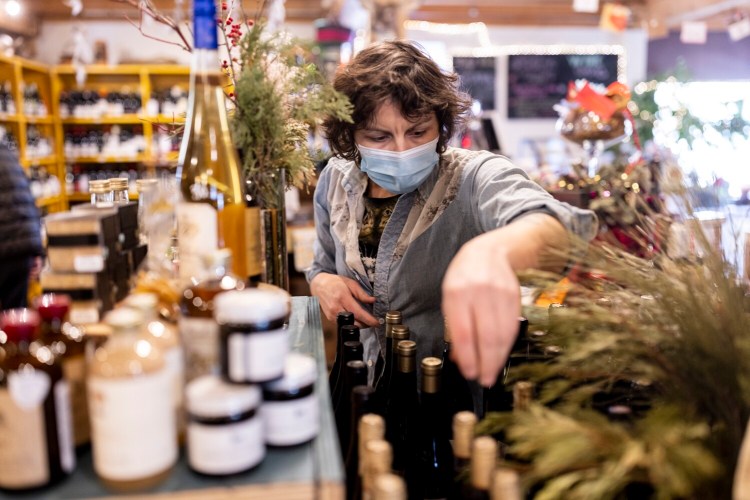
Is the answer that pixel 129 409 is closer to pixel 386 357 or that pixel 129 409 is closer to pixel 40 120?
pixel 386 357

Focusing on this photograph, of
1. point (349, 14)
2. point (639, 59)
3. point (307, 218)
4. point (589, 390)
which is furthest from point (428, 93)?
point (639, 59)

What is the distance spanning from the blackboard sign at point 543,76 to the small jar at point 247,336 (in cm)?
604

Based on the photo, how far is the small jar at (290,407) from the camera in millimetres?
620

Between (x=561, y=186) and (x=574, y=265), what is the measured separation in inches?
61.8

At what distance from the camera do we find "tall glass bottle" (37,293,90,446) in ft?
1.98

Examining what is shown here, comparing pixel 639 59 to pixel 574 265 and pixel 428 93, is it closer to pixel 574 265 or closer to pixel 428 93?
pixel 428 93

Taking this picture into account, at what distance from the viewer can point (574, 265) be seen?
834 mm

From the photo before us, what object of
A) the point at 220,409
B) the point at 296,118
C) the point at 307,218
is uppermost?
the point at 296,118

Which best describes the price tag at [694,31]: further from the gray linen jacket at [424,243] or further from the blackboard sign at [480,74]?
the gray linen jacket at [424,243]

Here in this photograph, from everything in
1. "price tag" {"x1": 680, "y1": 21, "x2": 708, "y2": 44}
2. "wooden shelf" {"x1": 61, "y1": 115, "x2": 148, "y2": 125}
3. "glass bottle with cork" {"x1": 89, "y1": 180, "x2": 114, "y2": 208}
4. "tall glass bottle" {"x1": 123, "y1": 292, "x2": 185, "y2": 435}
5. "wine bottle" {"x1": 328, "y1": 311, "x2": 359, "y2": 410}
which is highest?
"price tag" {"x1": 680, "y1": 21, "x2": 708, "y2": 44}

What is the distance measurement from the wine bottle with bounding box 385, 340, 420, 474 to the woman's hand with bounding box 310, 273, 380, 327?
18cm

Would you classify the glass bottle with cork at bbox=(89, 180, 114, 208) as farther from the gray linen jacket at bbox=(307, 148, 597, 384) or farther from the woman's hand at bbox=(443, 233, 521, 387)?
the woman's hand at bbox=(443, 233, 521, 387)

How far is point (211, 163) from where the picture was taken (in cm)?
91

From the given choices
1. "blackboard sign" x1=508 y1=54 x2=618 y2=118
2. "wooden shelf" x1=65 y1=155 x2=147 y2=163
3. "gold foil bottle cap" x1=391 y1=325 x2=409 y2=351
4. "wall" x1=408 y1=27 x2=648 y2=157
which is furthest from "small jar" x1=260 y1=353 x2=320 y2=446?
"blackboard sign" x1=508 y1=54 x2=618 y2=118
